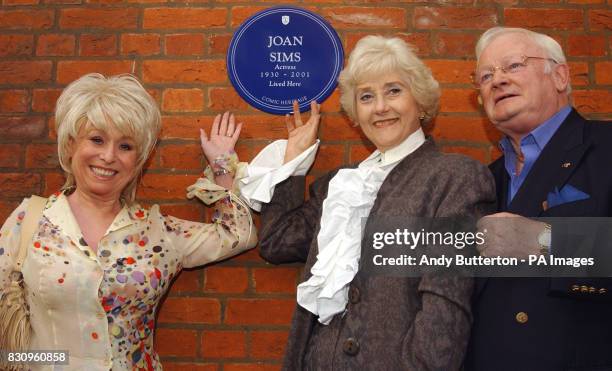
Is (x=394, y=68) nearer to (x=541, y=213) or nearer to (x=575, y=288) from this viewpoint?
(x=541, y=213)

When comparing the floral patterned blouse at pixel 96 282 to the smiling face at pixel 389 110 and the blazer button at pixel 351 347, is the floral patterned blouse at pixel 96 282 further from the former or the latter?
the smiling face at pixel 389 110

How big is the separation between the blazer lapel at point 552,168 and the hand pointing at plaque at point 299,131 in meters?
0.96

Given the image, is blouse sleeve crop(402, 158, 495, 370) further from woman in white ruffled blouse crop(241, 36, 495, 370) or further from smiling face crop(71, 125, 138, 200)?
smiling face crop(71, 125, 138, 200)

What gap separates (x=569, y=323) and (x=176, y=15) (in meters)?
2.16

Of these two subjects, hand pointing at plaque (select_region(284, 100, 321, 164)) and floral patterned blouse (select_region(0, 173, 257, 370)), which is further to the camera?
hand pointing at plaque (select_region(284, 100, 321, 164))

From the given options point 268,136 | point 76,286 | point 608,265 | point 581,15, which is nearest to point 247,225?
point 268,136

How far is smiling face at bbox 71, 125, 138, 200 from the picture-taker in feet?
8.38

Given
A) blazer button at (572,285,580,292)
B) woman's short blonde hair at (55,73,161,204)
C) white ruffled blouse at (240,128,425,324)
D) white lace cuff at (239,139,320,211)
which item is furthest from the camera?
white lace cuff at (239,139,320,211)

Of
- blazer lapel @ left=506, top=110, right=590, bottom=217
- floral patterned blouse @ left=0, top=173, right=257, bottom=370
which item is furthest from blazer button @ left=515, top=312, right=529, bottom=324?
floral patterned blouse @ left=0, top=173, right=257, bottom=370

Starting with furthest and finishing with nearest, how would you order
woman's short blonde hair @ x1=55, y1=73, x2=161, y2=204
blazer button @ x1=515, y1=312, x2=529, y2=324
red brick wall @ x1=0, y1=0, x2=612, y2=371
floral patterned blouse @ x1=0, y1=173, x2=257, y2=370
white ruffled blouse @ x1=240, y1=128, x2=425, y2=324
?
red brick wall @ x1=0, y1=0, x2=612, y2=371, woman's short blonde hair @ x1=55, y1=73, x2=161, y2=204, floral patterned blouse @ x1=0, y1=173, x2=257, y2=370, white ruffled blouse @ x1=240, y1=128, x2=425, y2=324, blazer button @ x1=515, y1=312, x2=529, y2=324

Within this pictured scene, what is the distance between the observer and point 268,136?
300cm

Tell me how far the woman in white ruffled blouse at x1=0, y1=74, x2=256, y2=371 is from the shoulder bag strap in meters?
0.02

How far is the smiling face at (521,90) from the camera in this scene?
7.65ft

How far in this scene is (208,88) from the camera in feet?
9.96
